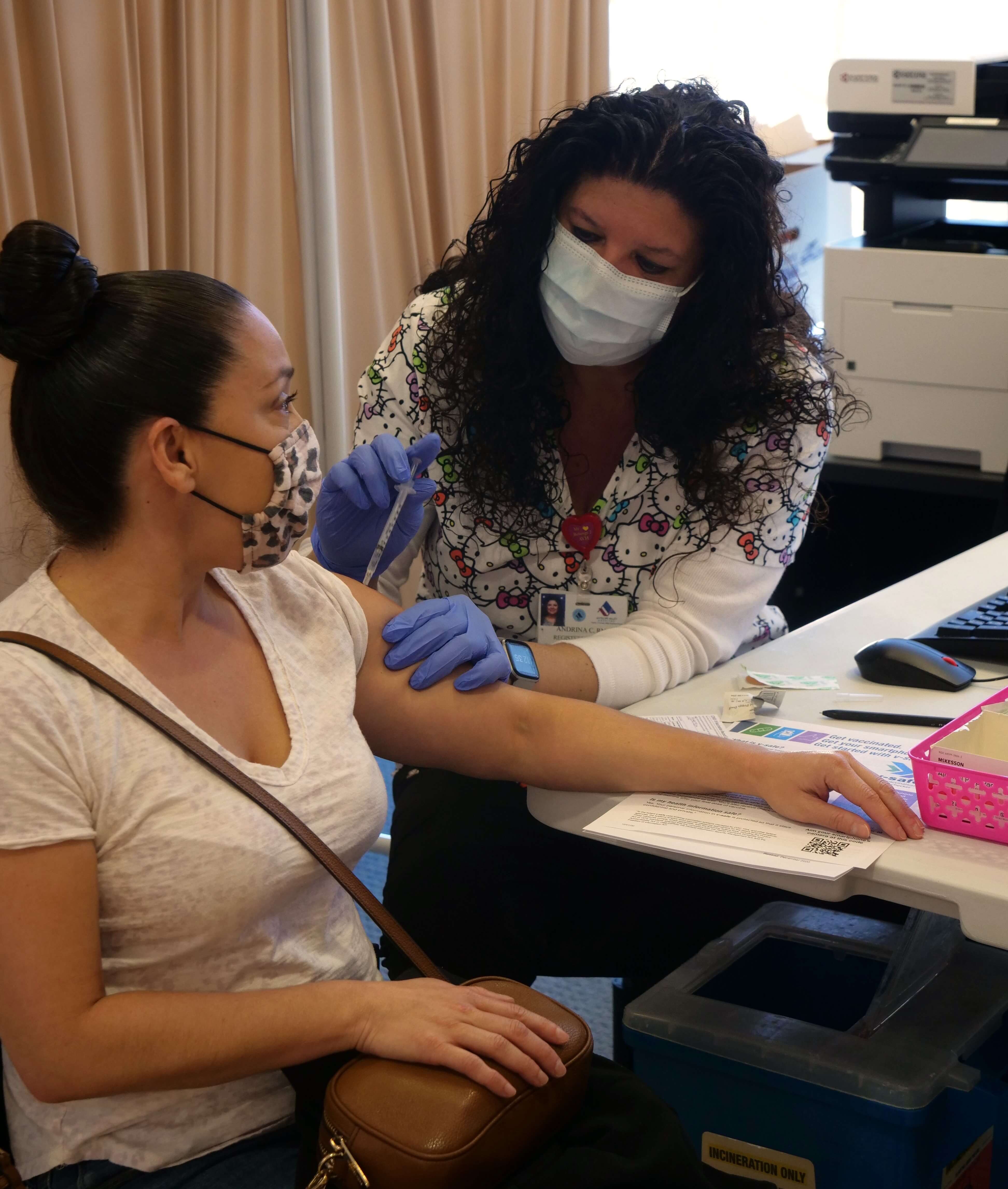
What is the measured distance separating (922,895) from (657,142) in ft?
3.12

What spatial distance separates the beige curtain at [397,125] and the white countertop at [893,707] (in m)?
1.35

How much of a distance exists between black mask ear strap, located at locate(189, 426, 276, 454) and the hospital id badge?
0.67 m

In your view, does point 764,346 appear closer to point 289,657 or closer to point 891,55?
point 289,657

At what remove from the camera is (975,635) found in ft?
4.75

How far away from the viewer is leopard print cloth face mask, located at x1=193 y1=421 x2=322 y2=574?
3.57 feet

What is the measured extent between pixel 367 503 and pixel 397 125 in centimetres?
144

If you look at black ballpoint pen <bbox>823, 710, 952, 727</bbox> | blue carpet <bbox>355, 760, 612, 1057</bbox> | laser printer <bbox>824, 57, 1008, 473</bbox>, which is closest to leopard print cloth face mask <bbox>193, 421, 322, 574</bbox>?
black ballpoint pen <bbox>823, 710, 952, 727</bbox>

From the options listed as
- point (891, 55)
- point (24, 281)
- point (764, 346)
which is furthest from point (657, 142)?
point (891, 55)

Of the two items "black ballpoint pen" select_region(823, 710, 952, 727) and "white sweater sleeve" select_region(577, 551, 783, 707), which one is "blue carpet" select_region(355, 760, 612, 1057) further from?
"black ballpoint pen" select_region(823, 710, 952, 727)

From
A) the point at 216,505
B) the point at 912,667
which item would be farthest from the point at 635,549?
the point at 216,505

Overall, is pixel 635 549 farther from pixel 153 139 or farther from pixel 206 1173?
pixel 153 139

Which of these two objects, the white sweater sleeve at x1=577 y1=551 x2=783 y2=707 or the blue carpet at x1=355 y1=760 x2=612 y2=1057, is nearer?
the white sweater sleeve at x1=577 y1=551 x2=783 y2=707

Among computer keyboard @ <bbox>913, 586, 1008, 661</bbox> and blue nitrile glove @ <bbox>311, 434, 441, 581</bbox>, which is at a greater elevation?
blue nitrile glove @ <bbox>311, 434, 441, 581</bbox>

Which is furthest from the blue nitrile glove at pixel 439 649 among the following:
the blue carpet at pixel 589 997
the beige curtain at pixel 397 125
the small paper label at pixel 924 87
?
the small paper label at pixel 924 87
